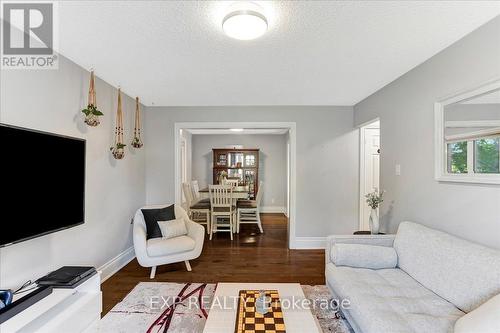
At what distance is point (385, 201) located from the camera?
321 centimetres

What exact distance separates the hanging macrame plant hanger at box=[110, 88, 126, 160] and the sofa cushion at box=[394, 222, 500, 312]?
328 cm

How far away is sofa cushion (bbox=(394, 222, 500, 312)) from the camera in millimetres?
1510

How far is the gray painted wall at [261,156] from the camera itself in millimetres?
7500

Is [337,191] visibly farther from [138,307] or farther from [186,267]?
[138,307]

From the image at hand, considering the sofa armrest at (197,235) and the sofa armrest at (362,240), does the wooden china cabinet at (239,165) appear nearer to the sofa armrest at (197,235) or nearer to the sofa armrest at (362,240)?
the sofa armrest at (197,235)

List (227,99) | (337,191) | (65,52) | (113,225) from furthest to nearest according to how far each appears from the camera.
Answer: (337,191)
(227,99)
(113,225)
(65,52)

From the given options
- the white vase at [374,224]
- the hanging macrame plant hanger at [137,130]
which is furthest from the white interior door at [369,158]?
the hanging macrame plant hanger at [137,130]

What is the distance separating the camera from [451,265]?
173 centimetres

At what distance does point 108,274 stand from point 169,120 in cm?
243

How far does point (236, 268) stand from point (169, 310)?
45.9 inches

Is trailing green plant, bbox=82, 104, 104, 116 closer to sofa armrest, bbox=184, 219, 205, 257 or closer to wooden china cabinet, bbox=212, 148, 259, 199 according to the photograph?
sofa armrest, bbox=184, 219, 205, 257

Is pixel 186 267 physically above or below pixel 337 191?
below

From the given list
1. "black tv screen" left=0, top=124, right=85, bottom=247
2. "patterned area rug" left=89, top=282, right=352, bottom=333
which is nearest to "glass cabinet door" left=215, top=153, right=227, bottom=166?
"patterned area rug" left=89, top=282, right=352, bottom=333

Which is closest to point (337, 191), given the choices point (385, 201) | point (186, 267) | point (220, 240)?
point (385, 201)
